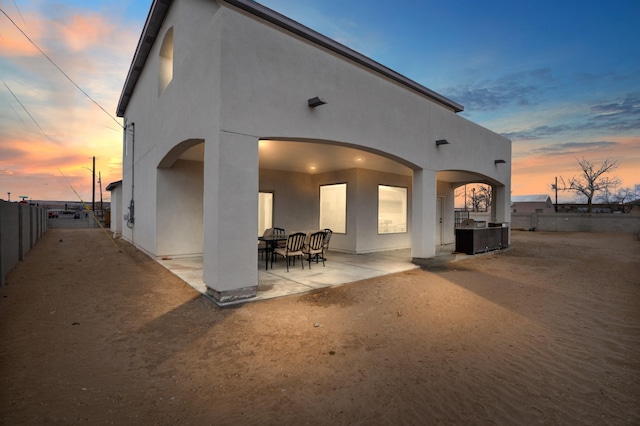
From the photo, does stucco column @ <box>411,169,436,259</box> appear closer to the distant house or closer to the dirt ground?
the dirt ground

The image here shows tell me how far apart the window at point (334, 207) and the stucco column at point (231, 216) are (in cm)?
582

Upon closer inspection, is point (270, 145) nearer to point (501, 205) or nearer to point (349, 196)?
point (349, 196)

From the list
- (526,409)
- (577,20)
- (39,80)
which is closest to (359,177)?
(526,409)

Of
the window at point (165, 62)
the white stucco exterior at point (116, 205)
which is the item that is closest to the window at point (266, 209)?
the window at point (165, 62)

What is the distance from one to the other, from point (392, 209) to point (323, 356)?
28.8ft

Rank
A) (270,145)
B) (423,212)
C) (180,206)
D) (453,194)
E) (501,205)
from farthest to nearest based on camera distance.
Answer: (453,194), (501,205), (180,206), (423,212), (270,145)

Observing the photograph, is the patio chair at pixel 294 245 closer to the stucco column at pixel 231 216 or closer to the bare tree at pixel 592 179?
the stucco column at pixel 231 216

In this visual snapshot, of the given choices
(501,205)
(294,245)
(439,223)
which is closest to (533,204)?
(501,205)

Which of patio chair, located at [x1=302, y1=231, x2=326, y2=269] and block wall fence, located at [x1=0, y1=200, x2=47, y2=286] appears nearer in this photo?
block wall fence, located at [x1=0, y1=200, x2=47, y2=286]

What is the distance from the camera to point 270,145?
6770 mm

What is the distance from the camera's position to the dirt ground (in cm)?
212

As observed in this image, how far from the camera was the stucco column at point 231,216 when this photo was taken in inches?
175

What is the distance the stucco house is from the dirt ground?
1315 millimetres

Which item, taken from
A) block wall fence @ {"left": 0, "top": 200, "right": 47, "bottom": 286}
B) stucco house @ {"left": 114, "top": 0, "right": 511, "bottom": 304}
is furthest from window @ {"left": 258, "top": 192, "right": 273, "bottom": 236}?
block wall fence @ {"left": 0, "top": 200, "right": 47, "bottom": 286}
